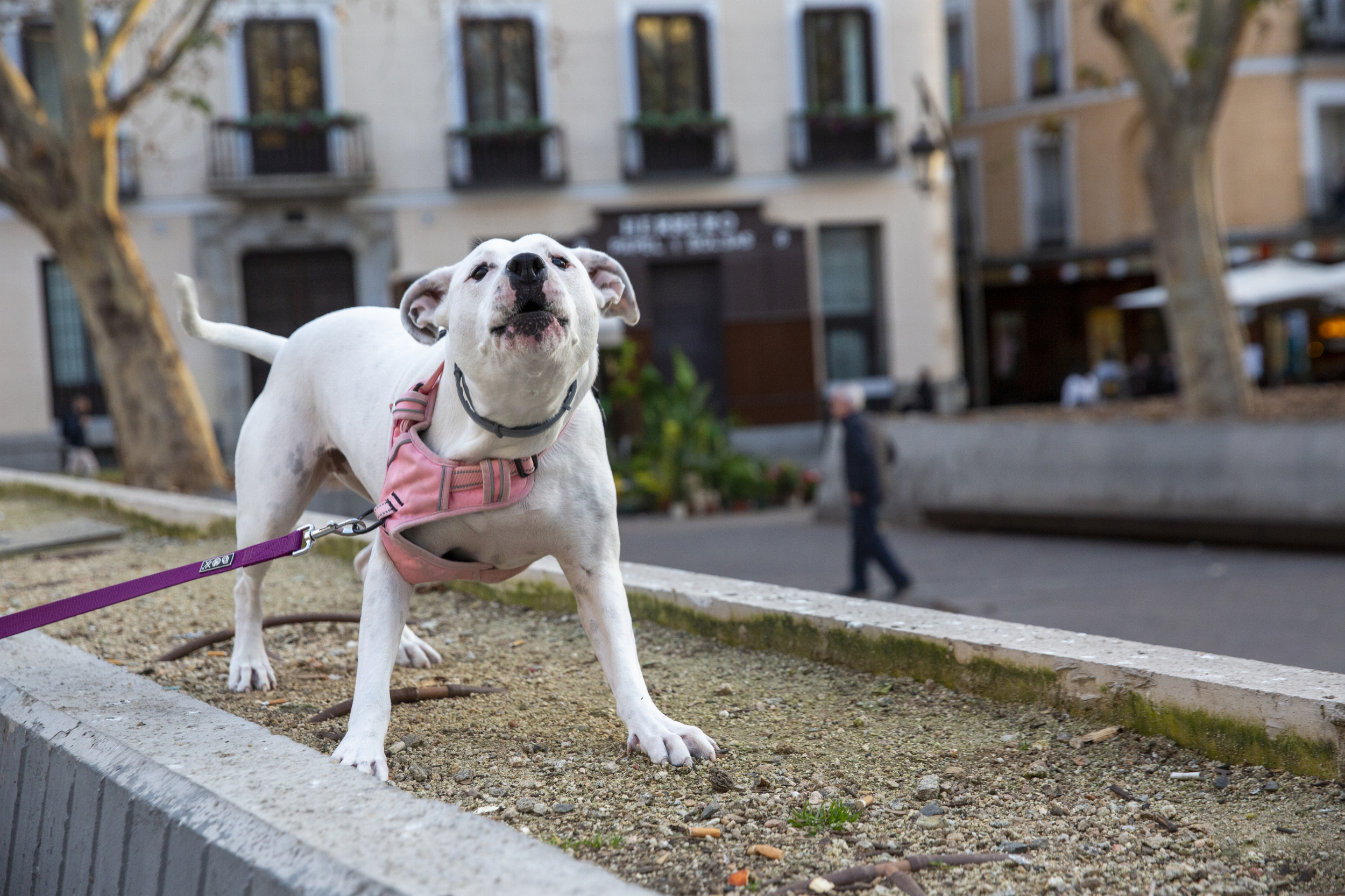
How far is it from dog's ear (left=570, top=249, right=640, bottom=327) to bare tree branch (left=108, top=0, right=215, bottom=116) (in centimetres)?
1006

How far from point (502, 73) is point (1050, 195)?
13986 mm

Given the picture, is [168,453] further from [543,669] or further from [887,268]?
[887,268]

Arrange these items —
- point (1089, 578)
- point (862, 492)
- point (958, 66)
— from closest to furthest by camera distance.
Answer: point (862, 492), point (1089, 578), point (958, 66)

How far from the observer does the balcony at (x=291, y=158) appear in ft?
75.5

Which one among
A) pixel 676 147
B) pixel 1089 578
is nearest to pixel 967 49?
pixel 676 147

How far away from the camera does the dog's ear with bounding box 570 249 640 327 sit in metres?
3.37

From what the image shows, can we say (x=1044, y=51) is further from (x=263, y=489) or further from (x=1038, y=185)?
(x=263, y=489)

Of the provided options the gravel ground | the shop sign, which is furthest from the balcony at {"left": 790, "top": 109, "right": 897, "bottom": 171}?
the gravel ground

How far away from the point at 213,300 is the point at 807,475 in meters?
11.8

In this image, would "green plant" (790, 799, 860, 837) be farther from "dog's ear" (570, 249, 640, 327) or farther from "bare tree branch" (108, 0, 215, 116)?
"bare tree branch" (108, 0, 215, 116)

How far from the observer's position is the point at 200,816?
2.54 meters

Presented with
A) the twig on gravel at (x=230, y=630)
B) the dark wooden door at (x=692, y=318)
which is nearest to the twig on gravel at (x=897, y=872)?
the twig on gravel at (x=230, y=630)

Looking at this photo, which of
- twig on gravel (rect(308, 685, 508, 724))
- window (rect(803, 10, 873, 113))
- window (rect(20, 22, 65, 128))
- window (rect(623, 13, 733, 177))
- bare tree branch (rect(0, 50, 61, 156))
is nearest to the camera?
twig on gravel (rect(308, 685, 508, 724))

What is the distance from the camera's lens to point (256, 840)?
2.37 m
